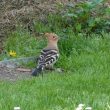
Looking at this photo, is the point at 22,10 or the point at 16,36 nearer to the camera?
the point at 16,36

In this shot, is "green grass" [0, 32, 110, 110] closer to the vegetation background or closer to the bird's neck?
the vegetation background

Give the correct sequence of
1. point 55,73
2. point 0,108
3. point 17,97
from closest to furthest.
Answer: point 0,108 → point 17,97 → point 55,73

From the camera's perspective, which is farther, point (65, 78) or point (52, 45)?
point (52, 45)

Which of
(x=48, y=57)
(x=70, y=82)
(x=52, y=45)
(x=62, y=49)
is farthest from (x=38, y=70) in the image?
(x=62, y=49)

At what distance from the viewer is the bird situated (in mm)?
9379

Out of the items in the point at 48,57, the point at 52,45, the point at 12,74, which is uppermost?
the point at 52,45

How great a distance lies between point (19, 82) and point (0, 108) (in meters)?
1.79

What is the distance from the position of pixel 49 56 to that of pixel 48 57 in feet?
0.08

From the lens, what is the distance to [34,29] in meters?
11.9

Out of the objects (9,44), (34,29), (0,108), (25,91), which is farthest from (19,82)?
(34,29)

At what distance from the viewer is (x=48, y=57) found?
9.53 m

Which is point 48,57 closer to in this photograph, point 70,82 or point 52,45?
point 52,45

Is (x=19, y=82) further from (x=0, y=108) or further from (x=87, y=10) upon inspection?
(x=87, y=10)

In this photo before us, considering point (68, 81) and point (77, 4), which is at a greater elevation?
point (77, 4)
